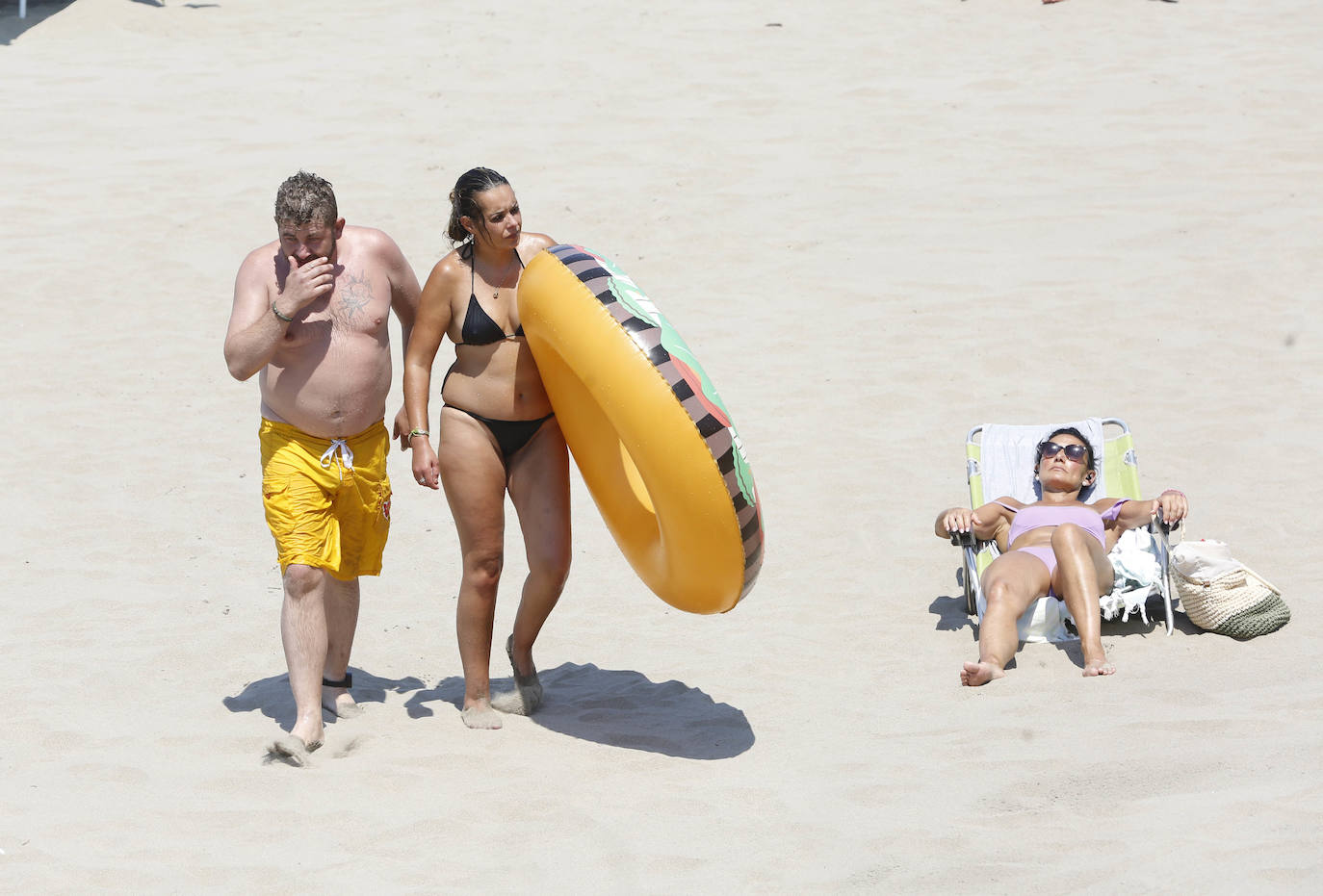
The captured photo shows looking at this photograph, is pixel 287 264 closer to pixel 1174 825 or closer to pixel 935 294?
pixel 1174 825

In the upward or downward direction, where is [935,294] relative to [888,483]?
upward

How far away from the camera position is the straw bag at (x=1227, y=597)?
555cm

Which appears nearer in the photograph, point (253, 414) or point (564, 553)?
point (564, 553)

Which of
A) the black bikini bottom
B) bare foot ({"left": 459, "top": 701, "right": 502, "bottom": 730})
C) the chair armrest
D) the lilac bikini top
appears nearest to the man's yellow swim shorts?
the black bikini bottom

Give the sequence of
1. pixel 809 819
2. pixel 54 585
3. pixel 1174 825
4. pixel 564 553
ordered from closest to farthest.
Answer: pixel 1174 825 < pixel 809 819 < pixel 564 553 < pixel 54 585

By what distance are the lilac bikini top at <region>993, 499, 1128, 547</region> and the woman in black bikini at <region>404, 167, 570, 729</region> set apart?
215cm

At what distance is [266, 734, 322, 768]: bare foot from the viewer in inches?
182

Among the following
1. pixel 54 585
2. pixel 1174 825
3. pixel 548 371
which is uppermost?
pixel 548 371

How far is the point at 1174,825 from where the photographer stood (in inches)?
152

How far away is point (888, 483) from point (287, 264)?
391 cm

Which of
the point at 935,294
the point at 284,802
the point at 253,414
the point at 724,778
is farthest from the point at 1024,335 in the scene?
the point at 284,802

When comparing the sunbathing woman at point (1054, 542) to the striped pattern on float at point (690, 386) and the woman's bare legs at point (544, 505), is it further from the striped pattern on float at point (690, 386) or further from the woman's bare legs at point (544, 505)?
the woman's bare legs at point (544, 505)

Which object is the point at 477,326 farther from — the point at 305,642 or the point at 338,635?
the point at 338,635

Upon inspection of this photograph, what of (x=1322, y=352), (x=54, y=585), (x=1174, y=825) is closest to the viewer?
(x=1174, y=825)
